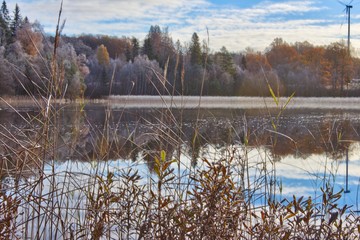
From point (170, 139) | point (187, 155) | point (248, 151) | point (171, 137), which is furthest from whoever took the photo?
point (187, 155)

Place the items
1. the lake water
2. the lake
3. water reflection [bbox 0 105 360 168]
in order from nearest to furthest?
the lake → water reflection [bbox 0 105 360 168] → the lake water

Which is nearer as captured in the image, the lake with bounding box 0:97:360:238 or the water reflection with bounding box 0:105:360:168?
the lake with bounding box 0:97:360:238

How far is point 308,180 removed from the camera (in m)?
4.38

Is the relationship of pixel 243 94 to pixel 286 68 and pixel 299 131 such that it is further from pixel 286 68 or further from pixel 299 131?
pixel 299 131

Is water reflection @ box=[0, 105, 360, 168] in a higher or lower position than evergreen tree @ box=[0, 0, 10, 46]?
lower

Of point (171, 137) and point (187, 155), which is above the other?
point (171, 137)

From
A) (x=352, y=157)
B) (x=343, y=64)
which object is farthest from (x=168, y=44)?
(x=343, y=64)

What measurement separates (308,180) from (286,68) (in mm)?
39095

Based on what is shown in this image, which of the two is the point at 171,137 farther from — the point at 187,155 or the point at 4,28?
the point at 4,28

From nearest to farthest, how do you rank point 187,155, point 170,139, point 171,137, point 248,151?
point 171,137 → point 170,139 → point 248,151 → point 187,155

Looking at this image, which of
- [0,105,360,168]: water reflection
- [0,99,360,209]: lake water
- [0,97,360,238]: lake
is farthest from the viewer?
[0,99,360,209]: lake water

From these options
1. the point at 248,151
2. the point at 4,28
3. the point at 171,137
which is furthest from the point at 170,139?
the point at 4,28

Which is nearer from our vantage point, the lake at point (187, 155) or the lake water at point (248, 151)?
the lake at point (187, 155)

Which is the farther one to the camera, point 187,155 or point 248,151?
point 187,155
